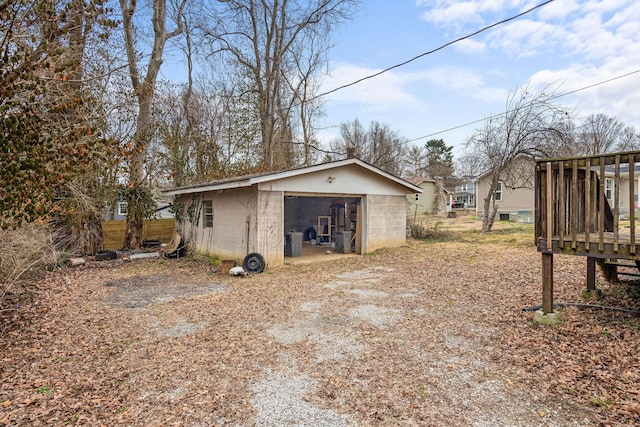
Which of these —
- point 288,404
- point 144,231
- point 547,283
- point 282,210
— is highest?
point 282,210

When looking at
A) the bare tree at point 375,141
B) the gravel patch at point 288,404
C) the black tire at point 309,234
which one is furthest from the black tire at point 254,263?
the bare tree at point 375,141

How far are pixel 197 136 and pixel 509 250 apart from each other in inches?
531

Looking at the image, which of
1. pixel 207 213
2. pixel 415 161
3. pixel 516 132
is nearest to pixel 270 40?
pixel 207 213

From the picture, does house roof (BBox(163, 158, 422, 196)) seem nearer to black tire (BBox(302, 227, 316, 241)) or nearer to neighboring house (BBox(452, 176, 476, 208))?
black tire (BBox(302, 227, 316, 241))

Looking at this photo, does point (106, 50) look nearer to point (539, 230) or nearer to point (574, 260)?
point (539, 230)

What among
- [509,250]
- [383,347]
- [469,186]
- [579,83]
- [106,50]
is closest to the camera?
[383,347]

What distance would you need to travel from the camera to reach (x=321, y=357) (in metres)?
3.89

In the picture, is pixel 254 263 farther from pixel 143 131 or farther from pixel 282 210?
pixel 143 131

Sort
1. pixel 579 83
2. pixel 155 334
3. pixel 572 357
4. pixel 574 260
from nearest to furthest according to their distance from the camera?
pixel 572 357
pixel 155 334
pixel 574 260
pixel 579 83

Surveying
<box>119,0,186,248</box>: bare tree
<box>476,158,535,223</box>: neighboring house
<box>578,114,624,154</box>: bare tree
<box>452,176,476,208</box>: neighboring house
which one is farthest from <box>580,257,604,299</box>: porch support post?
<box>452,176,476,208</box>: neighboring house

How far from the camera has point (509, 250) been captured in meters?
11.8

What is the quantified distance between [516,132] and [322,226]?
992 cm

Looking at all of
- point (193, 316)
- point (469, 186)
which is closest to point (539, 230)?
point (193, 316)

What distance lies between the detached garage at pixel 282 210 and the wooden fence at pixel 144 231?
4.60ft
